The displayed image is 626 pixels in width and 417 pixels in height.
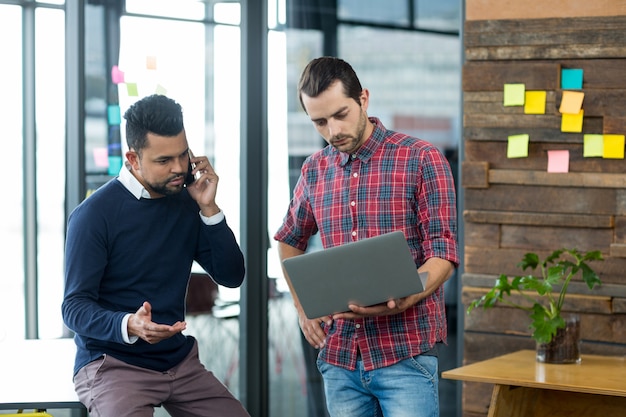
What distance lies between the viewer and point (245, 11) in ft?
13.0

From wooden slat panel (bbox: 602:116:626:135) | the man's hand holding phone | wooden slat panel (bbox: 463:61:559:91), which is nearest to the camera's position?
the man's hand holding phone

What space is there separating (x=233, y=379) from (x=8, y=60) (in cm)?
174

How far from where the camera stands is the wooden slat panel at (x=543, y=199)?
130 inches

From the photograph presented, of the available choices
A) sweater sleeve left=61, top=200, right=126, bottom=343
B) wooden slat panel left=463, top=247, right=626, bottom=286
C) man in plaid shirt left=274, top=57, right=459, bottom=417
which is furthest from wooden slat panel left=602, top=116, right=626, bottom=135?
sweater sleeve left=61, top=200, right=126, bottom=343

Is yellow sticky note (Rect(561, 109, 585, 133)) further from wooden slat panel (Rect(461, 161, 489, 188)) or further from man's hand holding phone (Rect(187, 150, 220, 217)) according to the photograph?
man's hand holding phone (Rect(187, 150, 220, 217))

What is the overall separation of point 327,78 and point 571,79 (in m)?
1.34

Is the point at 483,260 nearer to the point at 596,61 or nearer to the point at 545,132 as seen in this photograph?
the point at 545,132

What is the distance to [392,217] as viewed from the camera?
2.38 meters

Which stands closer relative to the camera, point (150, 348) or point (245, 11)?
point (150, 348)

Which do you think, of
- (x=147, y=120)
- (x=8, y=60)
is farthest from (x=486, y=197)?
(x=8, y=60)

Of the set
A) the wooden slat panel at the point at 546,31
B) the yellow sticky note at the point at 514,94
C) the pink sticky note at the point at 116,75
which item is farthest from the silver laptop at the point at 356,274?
the pink sticky note at the point at 116,75

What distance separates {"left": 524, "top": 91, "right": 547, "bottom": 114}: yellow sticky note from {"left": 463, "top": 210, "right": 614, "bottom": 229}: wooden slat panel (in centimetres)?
38

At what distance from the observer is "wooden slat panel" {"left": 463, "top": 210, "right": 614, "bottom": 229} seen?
3297mm

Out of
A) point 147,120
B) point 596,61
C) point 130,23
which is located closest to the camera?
point 147,120
